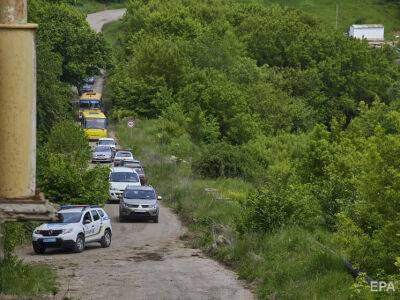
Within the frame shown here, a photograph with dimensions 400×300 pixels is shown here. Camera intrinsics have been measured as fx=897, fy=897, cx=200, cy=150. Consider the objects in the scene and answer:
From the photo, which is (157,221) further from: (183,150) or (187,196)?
(183,150)

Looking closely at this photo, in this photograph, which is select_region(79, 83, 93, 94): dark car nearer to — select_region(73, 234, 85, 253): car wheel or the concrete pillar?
select_region(73, 234, 85, 253): car wheel

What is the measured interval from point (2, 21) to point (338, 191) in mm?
21499

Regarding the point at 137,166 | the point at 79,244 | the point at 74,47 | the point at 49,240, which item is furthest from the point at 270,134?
the point at 49,240

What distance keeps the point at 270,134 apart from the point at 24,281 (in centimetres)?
6126

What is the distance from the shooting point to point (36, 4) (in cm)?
8619

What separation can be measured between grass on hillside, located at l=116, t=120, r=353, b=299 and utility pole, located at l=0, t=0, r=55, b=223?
30.7 feet

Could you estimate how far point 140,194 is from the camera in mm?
40469

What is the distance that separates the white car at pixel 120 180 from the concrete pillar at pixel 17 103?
3309 centimetres

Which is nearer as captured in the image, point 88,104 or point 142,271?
point 142,271

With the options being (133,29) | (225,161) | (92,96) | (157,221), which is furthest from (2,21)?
(133,29)

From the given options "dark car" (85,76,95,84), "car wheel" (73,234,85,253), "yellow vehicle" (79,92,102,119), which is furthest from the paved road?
"dark car" (85,76,95,84)

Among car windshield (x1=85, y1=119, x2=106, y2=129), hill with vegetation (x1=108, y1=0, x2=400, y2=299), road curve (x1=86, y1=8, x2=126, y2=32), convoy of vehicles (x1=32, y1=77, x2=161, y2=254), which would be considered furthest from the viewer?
road curve (x1=86, y1=8, x2=126, y2=32)

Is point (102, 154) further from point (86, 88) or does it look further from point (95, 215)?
point (86, 88)

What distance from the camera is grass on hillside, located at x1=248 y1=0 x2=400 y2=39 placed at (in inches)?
5876
